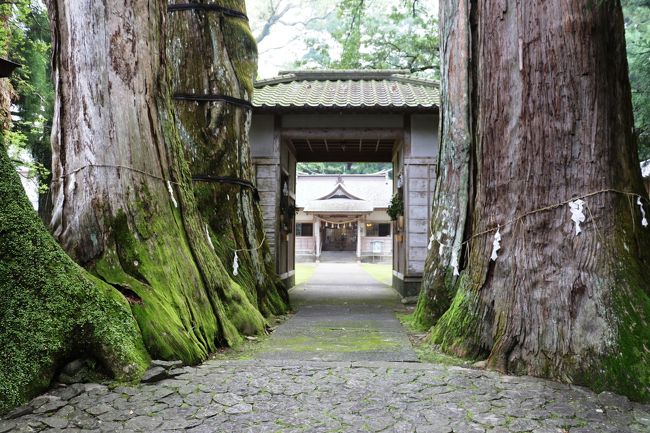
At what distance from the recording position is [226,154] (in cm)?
642

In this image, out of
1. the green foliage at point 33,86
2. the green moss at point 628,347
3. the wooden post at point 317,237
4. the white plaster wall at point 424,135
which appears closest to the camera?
the green moss at point 628,347

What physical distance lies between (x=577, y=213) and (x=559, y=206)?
0.13 meters

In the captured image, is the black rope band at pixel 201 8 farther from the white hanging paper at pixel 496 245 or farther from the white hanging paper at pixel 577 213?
the white hanging paper at pixel 577 213

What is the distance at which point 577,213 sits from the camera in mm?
3336

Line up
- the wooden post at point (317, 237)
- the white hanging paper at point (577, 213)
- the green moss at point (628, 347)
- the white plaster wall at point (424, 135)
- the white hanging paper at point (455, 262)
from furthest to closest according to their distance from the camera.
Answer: the wooden post at point (317, 237), the white plaster wall at point (424, 135), the white hanging paper at point (455, 262), the white hanging paper at point (577, 213), the green moss at point (628, 347)

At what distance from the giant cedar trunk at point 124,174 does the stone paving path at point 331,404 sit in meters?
0.59

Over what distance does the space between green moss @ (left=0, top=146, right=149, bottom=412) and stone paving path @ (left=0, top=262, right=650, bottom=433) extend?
0.17 meters

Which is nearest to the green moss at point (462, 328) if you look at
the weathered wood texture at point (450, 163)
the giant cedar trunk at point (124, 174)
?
the weathered wood texture at point (450, 163)

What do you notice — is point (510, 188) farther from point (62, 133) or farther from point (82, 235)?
point (62, 133)

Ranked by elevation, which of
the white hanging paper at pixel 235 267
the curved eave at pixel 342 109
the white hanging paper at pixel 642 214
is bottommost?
the white hanging paper at pixel 235 267

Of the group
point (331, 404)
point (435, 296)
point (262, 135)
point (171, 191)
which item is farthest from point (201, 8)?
point (331, 404)

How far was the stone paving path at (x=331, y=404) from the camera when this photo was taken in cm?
244

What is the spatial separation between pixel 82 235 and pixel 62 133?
0.92 metres

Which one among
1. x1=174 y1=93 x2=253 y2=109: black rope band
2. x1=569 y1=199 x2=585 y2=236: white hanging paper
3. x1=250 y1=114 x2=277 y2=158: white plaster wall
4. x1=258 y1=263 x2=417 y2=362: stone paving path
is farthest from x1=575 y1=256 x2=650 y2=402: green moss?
x1=250 y1=114 x2=277 y2=158: white plaster wall
